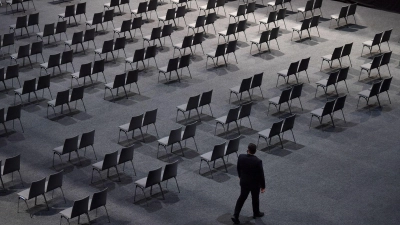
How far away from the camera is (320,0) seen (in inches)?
998

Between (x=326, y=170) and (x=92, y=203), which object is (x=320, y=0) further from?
(x=92, y=203)

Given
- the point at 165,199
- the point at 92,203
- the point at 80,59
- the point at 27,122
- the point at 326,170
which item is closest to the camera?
the point at 92,203

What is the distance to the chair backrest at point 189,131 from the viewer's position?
16.3m

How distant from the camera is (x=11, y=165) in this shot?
1503cm

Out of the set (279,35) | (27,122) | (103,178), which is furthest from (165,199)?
(279,35)

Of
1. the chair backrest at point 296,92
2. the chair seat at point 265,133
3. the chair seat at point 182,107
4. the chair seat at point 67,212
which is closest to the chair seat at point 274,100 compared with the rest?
the chair backrest at point 296,92

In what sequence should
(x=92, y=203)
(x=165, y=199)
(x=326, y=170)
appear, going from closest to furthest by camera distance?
(x=92, y=203) → (x=165, y=199) → (x=326, y=170)

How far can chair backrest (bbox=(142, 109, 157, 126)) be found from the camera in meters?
17.0

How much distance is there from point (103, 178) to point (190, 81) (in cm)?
558

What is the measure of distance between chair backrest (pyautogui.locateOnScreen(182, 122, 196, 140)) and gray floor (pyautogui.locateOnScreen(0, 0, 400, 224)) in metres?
0.47

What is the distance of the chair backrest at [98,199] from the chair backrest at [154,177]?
0.98 metres

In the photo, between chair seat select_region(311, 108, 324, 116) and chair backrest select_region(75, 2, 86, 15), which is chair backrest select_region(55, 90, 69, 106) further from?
chair backrest select_region(75, 2, 86, 15)

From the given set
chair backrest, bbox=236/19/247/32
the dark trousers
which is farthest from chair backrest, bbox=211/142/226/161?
chair backrest, bbox=236/19/247/32

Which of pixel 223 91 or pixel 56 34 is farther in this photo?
pixel 56 34
